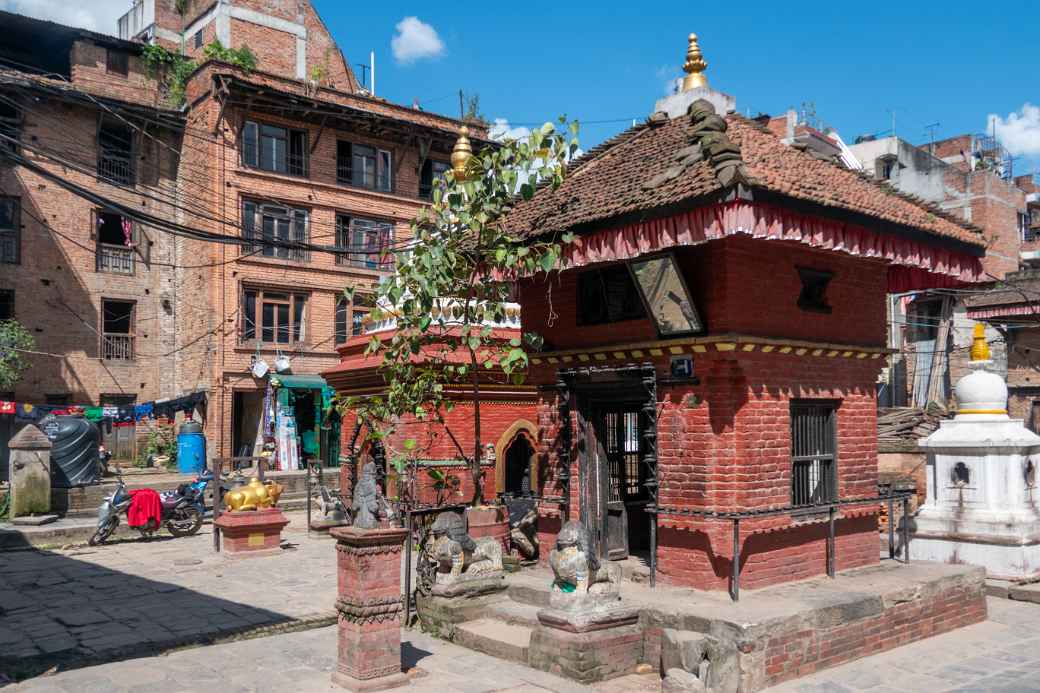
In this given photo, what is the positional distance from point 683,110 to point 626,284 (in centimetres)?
324

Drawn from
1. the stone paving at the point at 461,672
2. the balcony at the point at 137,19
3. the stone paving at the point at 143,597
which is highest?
the balcony at the point at 137,19

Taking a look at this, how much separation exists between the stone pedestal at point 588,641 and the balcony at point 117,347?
29.8 m

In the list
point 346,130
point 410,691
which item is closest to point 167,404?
point 346,130

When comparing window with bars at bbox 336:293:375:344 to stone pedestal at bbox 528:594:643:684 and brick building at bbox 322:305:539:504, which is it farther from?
stone pedestal at bbox 528:594:643:684

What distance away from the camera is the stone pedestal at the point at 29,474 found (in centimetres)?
2133

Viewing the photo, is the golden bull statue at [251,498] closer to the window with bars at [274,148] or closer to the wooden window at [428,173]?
the window with bars at [274,148]

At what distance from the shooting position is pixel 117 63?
36.0 meters

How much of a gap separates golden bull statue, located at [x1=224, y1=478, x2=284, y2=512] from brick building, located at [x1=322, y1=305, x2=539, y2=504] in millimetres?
2093

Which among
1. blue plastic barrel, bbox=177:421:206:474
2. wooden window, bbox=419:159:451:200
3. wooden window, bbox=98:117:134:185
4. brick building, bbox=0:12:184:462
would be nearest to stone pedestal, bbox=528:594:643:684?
blue plastic barrel, bbox=177:421:206:474

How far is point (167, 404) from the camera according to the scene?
3062 centimetres

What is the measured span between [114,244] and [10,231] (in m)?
3.76

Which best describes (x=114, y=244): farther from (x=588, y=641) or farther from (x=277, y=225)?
(x=588, y=641)

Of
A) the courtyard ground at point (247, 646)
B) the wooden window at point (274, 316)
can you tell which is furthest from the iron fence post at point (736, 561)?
the wooden window at point (274, 316)

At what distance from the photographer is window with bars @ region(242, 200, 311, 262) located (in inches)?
1348
